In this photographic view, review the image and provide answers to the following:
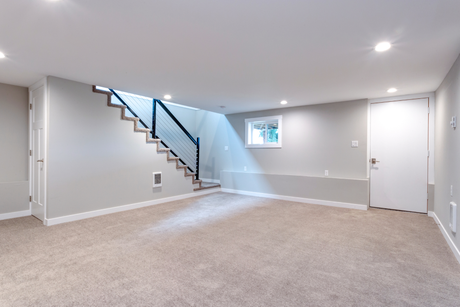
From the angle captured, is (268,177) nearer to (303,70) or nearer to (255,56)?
(303,70)

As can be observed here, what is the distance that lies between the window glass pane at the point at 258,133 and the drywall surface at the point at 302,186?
0.88 meters

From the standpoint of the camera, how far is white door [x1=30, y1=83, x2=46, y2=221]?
364 cm

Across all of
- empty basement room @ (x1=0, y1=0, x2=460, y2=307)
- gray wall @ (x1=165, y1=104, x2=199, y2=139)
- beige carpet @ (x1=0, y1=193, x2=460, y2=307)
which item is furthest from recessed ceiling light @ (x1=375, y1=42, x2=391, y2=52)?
gray wall @ (x1=165, y1=104, x2=199, y2=139)

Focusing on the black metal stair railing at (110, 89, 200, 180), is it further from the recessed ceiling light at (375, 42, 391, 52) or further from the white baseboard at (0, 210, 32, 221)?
the recessed ceiling light at (375, 42, 391, 52)

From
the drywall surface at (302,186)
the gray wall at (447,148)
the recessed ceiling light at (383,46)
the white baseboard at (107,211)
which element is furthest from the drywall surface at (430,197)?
the white baseboard at (107,211)

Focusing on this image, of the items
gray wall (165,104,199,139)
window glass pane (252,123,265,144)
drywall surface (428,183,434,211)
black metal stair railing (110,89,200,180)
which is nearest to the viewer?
drywall surface (428,183,434,211)

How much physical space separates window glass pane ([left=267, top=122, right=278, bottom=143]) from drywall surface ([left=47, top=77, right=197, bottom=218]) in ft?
9.21

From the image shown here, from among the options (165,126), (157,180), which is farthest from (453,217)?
(165,126)

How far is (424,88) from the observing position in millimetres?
3953

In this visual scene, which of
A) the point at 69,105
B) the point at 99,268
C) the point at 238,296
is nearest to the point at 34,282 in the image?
the point at 99,268

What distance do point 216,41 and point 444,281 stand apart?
2.95 meters

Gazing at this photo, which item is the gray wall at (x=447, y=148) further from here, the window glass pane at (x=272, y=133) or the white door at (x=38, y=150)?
the white door at (x=38, y=150)

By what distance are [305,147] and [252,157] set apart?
4.59ft

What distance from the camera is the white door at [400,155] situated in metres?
Answer: 4.30
